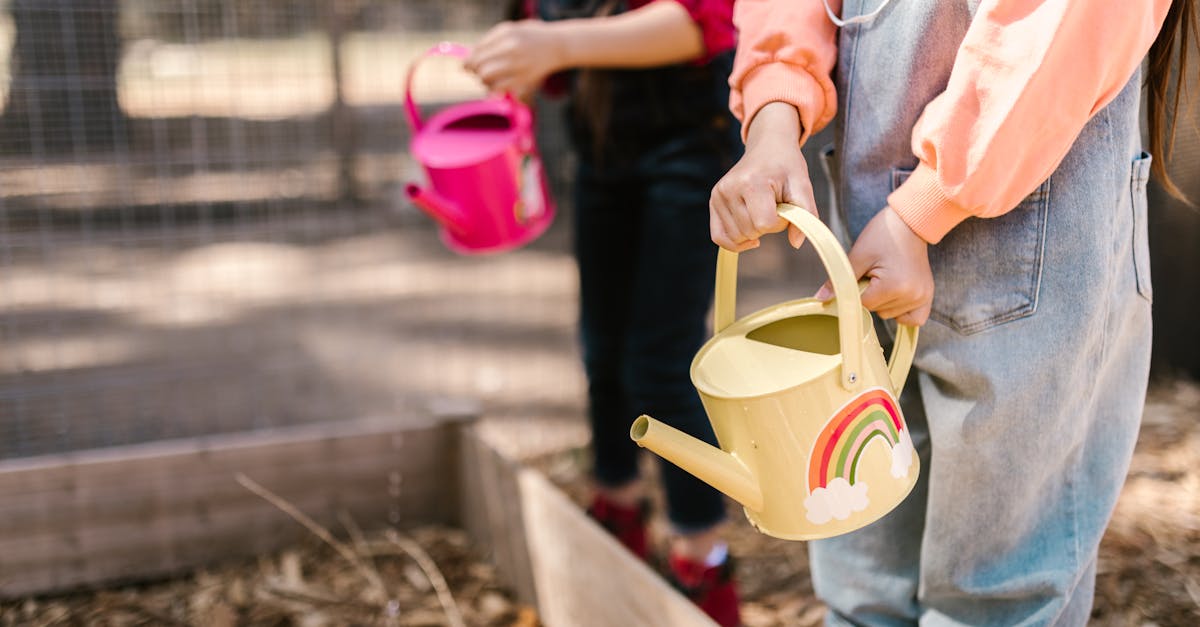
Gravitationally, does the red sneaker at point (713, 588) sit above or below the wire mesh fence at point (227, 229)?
below

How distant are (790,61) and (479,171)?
60cm

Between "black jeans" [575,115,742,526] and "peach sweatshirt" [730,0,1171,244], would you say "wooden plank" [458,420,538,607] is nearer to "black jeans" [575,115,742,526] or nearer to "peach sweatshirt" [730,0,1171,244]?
"black jeans" [575,115,742,526]

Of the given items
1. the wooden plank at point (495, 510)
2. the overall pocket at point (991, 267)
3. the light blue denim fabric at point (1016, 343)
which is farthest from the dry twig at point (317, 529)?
the overall pocket at point (991, 267)

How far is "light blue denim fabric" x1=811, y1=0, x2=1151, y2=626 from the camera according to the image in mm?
784

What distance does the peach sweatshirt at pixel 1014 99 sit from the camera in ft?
2.25

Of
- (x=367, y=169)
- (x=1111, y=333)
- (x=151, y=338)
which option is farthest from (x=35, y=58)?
(x=1111, y=333)

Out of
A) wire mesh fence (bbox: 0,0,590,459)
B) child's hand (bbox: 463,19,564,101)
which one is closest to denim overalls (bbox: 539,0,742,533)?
child's hand (bbox: 463,19,564,101)

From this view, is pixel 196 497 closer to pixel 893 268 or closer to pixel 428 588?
pixel 428 588

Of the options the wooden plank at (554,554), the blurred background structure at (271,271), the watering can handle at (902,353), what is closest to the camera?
the watering can handle at (902,353)

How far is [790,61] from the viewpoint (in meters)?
0.85

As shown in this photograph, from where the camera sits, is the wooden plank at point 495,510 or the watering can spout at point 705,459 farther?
the wooden plank at point 495,510

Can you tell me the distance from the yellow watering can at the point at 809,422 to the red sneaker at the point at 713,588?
1.97ft

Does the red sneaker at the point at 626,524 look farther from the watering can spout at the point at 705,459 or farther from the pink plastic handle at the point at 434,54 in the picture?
the watering can spout at the point at 705,459

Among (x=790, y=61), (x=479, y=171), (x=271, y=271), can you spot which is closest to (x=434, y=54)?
(x=479, y=171)
